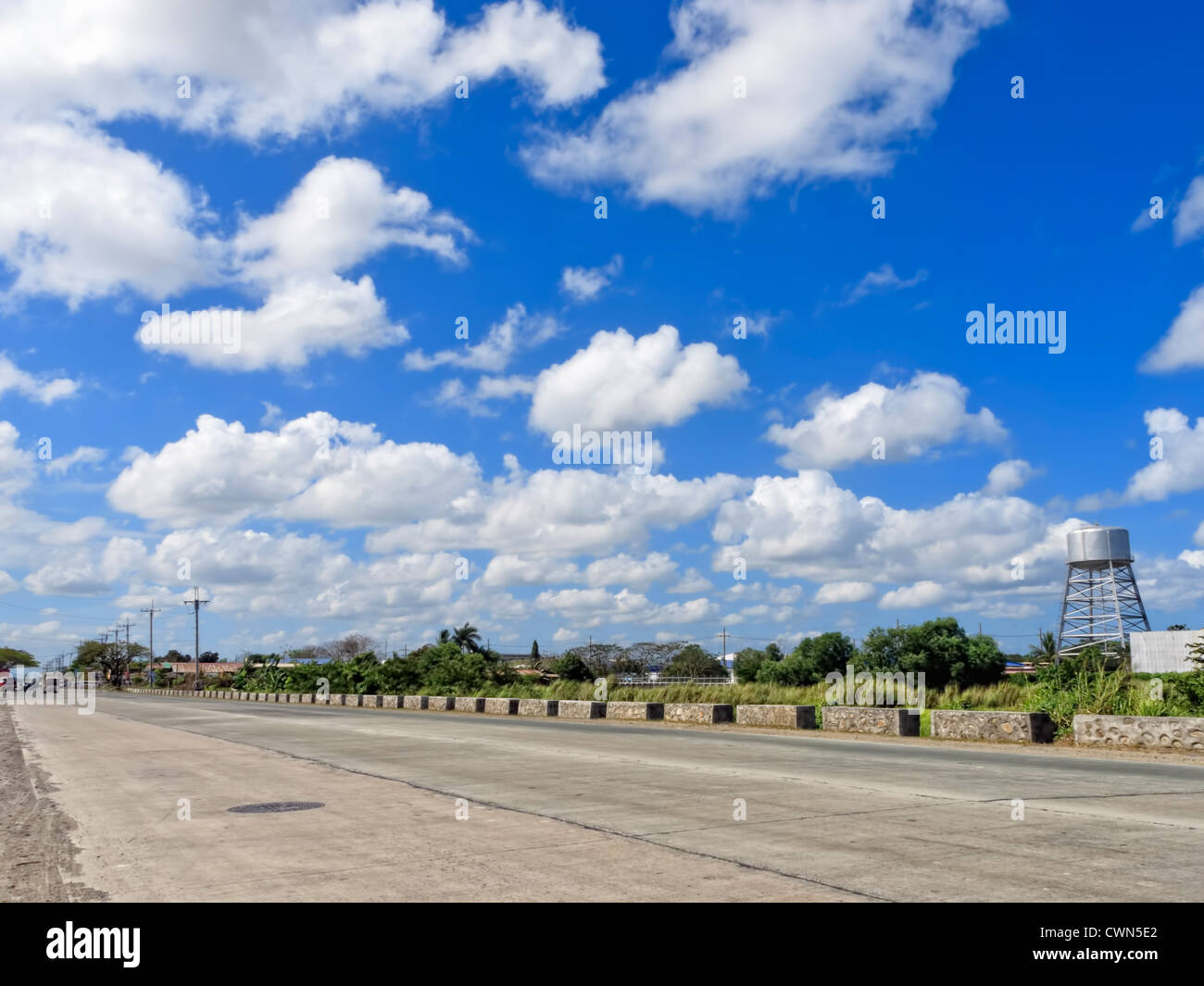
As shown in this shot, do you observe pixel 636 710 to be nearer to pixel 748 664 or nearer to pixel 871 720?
pixel 871 720

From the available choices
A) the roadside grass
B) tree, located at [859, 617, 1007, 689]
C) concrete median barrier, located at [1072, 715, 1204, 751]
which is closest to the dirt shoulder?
concrete median barrier, located at [1072, 715, 1204, 751]

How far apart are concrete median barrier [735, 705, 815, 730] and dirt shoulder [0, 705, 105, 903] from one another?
59.0ft

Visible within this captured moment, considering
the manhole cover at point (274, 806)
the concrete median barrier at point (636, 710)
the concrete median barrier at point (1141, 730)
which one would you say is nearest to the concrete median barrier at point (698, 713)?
the concrete median barrier at point (636, 710)

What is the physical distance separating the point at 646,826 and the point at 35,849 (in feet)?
19.8

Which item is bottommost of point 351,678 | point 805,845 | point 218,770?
point 351,678

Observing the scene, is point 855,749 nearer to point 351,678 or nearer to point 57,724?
point 57,724

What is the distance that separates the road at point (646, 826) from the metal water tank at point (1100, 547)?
8434 cm

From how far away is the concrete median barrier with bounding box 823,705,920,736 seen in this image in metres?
24.2

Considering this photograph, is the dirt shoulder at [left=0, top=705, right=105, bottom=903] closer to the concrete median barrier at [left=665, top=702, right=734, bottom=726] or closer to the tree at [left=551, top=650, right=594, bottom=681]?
the concrete median barrier at [left=665, top=702, right=734, bottom=726]

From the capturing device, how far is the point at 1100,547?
9512 centimetres
